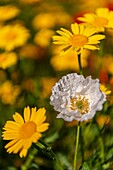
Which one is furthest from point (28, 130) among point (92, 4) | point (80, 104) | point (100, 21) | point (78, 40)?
point (92, 4)

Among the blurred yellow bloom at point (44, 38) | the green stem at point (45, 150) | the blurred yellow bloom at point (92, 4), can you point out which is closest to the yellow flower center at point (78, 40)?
the green stem at point (45, 150)

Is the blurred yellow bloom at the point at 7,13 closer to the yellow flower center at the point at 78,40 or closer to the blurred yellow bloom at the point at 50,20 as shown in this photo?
the blurred yellow bloom at the point at 50,20

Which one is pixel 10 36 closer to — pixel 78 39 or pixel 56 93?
pixel 78 39

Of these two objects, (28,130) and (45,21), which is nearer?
(28,130)

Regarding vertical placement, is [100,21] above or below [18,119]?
above

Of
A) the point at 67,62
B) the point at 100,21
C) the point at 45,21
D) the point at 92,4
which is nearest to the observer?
the point at 100,21

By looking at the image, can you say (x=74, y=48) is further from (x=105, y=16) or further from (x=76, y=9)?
(x=76, y=9)

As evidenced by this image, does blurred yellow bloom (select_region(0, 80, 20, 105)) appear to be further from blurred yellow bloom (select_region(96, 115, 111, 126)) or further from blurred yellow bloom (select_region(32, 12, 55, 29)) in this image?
blurred yellow bloom (select_region(32, 12, 55, 29))

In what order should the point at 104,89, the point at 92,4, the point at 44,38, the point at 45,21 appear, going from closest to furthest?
the point at 104,89 → the point at 44,38 → the point at 45,21 → the point at 92,4
